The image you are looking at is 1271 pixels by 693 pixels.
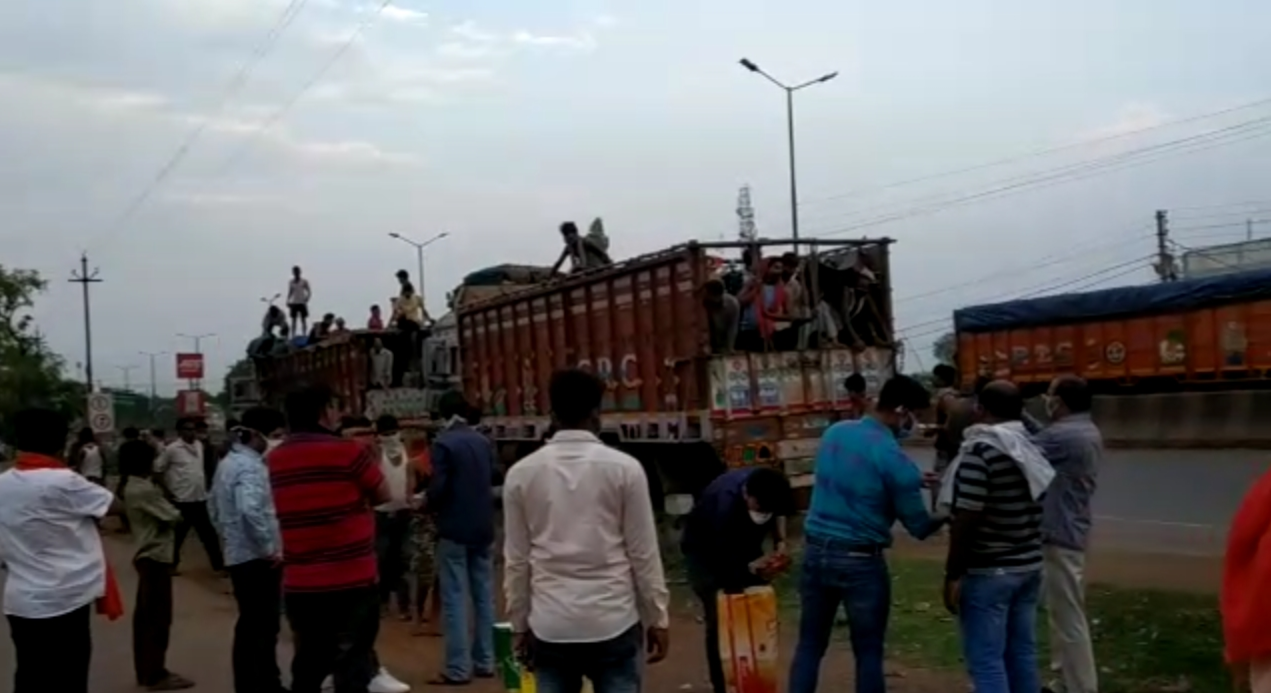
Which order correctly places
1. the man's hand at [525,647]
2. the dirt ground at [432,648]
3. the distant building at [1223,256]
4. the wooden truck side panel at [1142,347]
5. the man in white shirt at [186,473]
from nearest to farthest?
the man's hand at [525,647] < the dirt ground at [432,648] < the man in white shirt at [186,473] < the wooden truck side panel at [1142,347] < the distant building at [1223,256]

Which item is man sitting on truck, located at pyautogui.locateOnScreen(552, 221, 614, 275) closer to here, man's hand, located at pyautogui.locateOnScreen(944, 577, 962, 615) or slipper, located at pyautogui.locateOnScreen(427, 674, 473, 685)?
slipper, located at pyautogui.locateOnScreen(427, 674, 473, 685)

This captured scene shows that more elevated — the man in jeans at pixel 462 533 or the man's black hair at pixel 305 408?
the man's black hair at pixel 305 408

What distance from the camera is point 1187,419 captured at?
2948 cm

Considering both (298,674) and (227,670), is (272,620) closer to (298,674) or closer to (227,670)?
(298,674)

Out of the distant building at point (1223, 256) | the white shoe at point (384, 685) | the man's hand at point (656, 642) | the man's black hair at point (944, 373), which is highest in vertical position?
the distant building at point (1223, 256)

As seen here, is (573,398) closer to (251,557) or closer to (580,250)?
(251,557)

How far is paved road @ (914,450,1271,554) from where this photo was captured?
1490cm

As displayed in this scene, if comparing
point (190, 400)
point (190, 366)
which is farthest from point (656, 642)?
point (190, 366)

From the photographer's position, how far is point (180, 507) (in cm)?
1412

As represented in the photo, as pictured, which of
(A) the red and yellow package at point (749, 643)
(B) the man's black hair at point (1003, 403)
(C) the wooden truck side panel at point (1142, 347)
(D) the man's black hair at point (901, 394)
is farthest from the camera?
(C) the wooden truck side panel at point (1142, 347)

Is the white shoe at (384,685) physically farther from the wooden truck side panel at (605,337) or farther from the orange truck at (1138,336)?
the orange truck at (1138,336)

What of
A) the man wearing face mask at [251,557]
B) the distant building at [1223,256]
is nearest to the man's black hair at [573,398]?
the man wearing face mask at [251,557]

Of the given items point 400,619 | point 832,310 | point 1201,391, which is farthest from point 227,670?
point 1201,391

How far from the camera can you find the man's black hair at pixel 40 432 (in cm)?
652
